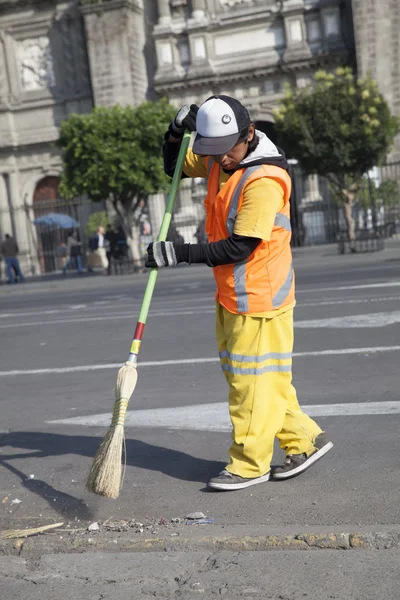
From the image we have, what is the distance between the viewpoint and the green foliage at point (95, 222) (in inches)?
1425

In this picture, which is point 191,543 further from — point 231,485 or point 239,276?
point 239,276

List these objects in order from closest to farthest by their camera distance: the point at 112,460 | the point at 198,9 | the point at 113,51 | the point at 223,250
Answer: the point at 112,460, the point at 223,250, the point at 198,9, the point at 113,51

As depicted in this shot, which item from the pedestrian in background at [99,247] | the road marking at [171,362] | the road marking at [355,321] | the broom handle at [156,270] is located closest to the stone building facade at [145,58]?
the pedestrian in background at [99,247]

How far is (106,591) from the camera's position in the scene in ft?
12.4

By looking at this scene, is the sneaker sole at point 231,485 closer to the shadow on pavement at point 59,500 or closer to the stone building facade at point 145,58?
the shadow on pavement at point 59,500

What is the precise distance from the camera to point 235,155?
15.8 feet

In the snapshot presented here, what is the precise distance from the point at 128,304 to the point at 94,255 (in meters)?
17.1

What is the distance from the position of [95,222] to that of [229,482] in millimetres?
32038

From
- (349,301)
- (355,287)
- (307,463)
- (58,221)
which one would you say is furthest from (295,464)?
(58,221)

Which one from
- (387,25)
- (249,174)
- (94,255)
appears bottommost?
(94,255)

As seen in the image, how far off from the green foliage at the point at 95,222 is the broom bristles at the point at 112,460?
3163cm

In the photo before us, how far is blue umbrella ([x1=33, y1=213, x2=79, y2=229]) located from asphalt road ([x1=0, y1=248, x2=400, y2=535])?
861 inches

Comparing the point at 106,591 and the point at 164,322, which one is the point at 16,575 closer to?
the point at 106,591

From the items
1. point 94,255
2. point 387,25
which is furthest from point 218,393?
point 387,25
